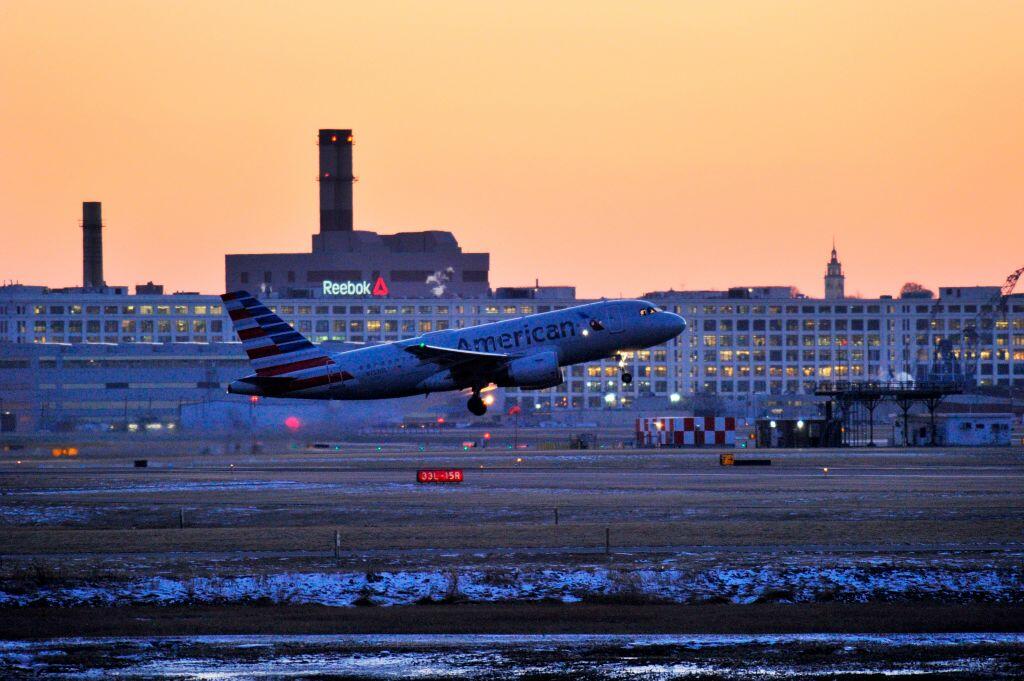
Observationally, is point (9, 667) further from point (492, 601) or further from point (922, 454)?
point (922, 454)

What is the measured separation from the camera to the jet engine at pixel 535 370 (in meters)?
78.6

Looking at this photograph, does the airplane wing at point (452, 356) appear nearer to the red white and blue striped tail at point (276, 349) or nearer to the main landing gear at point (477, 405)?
the main landing gear at point (477, 405)

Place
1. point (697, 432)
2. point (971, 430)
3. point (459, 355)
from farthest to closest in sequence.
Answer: point (697, 432) < point (971, 430) < point (459, 355)

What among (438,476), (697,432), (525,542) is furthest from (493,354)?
(697,432)

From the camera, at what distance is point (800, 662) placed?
25734 mm

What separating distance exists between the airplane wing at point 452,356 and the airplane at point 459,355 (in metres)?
0.06

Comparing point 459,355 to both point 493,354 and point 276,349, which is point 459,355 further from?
point 276,349

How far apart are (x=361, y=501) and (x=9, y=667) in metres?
33.5

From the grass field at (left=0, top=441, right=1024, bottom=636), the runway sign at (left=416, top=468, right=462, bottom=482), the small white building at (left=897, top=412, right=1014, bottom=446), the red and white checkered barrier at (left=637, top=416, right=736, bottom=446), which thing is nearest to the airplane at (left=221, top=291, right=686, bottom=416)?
the grass field at (left=0, top=441, right=1024, bottom=636)

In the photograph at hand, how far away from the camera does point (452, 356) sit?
79812 millimetres

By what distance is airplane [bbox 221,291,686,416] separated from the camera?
79.6m

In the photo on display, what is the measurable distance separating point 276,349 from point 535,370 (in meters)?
15.8

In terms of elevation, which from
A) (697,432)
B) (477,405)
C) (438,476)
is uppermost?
(477,405)

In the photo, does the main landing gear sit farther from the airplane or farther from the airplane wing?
the airplane wing
